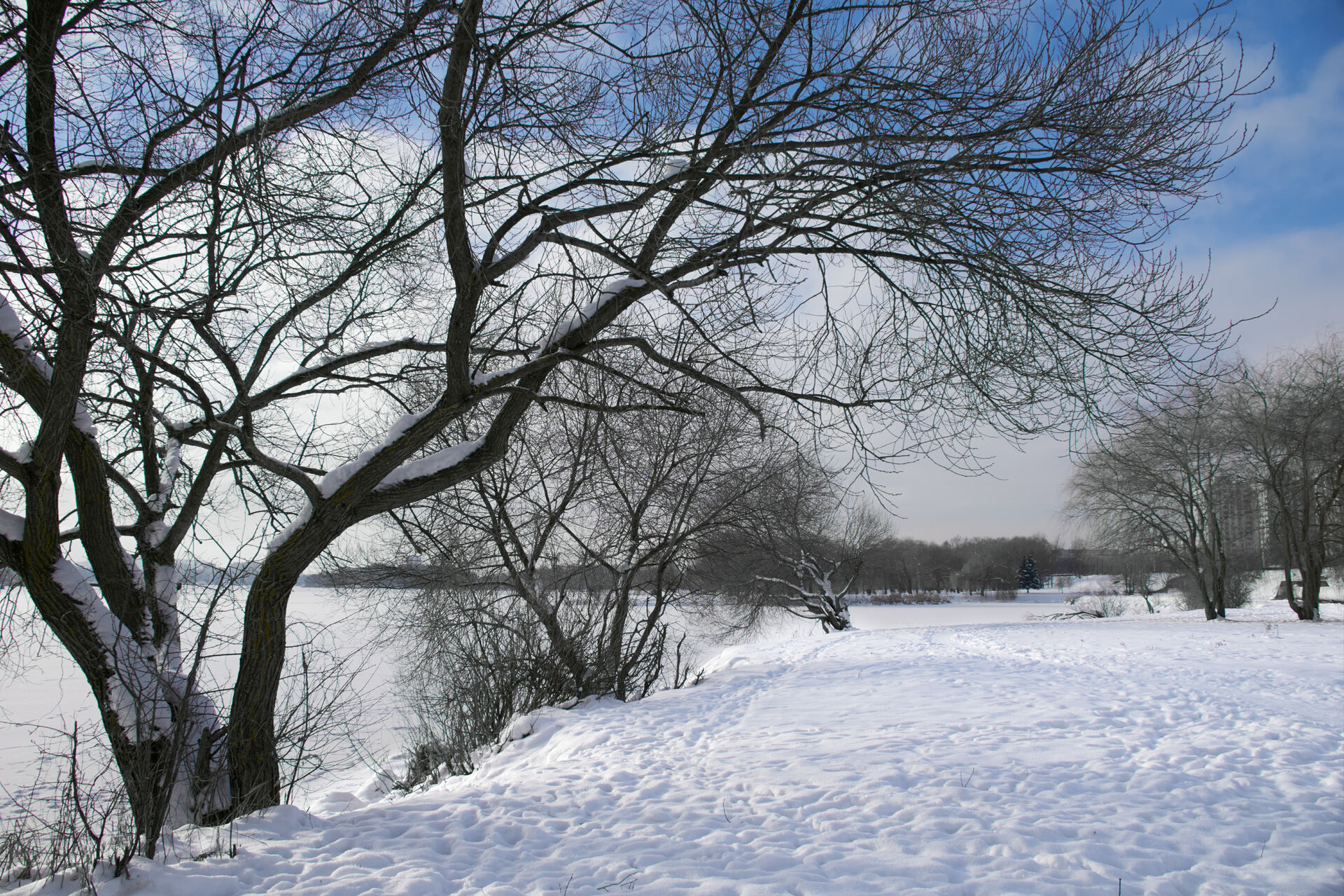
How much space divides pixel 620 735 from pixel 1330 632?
16791mm

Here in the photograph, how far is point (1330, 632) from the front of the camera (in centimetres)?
1519

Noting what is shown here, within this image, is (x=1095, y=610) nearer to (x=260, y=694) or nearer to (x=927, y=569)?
(x=260, y=694)

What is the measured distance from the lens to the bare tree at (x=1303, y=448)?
1833 cm

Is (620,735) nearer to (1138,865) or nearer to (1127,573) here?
(1138,865)

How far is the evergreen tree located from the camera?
8494cm

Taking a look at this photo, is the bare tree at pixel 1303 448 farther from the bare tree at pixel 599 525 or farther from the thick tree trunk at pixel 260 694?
the thick tree trunk at pixel 260 694

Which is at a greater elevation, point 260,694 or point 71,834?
point 260,694

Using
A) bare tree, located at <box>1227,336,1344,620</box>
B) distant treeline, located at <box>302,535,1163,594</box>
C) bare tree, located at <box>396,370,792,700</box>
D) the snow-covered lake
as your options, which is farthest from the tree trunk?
bare tree, located at <box>396,370,792,700</box>

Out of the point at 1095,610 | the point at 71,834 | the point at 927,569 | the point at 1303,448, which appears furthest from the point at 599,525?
the point at 927,569

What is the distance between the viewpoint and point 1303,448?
60.2ft

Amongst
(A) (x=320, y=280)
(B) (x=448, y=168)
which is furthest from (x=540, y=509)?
(B) (x=448, y=168)

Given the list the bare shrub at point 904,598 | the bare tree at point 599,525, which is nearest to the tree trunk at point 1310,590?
the bare tree at point 599,525

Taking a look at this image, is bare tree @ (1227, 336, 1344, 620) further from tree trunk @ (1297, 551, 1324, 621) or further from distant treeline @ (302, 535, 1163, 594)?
distant treeline @ (302, 535, 1163, 594)

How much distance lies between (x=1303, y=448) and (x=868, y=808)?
68.6 ft
